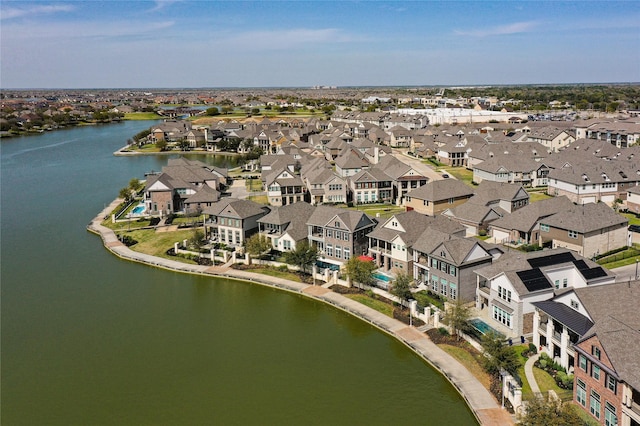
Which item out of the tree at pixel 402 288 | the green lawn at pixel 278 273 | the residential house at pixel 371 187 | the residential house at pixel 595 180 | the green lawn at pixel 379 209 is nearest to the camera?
Result: the tree at pixel 402 288

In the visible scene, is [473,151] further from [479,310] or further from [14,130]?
[14,130]

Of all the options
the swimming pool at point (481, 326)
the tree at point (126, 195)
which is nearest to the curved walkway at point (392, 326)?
the swimming pool at point (481, 326)

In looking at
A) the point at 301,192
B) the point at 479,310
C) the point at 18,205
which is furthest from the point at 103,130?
the point at 479,310

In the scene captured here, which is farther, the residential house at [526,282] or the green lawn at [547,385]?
the residential house at [526,282]

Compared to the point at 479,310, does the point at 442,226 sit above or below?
above

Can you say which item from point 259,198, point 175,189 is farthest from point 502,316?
point 175,189

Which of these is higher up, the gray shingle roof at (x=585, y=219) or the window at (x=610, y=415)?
the gray shingle roof at (x=585, y=219)

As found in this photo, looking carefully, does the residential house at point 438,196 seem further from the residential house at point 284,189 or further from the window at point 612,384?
the window at point 612,384
